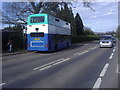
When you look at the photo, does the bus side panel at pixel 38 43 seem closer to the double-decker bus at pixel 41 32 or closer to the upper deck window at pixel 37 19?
the double-decker bus at pixel 41 32

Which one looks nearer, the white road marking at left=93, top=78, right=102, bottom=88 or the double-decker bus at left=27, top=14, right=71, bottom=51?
the white road marking at left=93, top=78, right=102, bottom=88

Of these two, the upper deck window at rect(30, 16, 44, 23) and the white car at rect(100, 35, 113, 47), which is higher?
the upper deck window at rect(30, 16, 44, 23)

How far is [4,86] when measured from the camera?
6.51m

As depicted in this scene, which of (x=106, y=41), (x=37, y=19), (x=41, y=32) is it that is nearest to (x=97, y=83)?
(x=41, y=32)

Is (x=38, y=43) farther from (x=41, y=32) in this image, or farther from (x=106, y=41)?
(x=106, y=41)

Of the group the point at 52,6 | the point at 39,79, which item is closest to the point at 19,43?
the point at 52,6

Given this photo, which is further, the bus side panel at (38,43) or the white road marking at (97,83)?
the bus side panel at (38,43)

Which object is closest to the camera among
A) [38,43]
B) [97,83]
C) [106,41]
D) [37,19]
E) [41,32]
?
[97,83]

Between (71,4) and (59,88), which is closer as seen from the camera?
(59,88)

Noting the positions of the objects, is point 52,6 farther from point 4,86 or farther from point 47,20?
point 4,86

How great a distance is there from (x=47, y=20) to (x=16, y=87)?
13.8 meters

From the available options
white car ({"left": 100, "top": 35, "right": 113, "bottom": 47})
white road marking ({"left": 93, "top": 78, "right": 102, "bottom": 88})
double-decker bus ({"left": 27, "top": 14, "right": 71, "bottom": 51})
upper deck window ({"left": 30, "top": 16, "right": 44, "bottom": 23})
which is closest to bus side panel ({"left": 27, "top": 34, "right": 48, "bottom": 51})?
double-decker bus ({"left": 27, "top": 14, "right": 71, "bottom": 51})

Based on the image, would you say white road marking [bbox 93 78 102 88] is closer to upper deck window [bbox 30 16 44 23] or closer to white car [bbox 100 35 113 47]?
upper deck window [bbox 30 16 44 23]

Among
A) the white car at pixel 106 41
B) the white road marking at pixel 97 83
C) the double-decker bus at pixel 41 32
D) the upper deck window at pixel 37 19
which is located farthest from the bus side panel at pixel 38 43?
the white road marking at pixel 97 83
